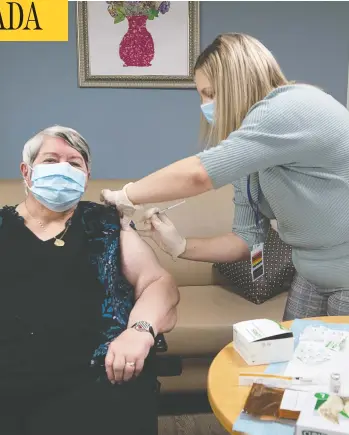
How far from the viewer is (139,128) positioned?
298 centimetres

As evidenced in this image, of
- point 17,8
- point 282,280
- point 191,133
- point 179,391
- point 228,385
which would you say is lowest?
point 179,391

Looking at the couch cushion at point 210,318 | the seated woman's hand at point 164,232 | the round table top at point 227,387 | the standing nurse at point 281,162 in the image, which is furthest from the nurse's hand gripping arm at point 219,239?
the round table top at point 227,387

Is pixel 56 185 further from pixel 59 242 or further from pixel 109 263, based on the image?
pixel 109 263

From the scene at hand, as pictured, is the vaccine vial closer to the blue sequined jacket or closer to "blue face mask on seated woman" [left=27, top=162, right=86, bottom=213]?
the blue sequined jacket

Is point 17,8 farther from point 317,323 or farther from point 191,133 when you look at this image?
point 317,323

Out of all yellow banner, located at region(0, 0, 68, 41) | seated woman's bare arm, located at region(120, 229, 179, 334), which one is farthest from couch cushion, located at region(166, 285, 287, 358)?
yellow banner, located at region(0, 0, 68, 41)

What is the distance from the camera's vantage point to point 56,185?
169cm

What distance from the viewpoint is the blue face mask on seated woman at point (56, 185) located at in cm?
169

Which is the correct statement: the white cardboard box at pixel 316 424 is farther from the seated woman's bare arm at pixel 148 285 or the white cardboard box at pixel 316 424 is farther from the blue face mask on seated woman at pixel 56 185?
the blue face mask on seated woman at pixel 56 185

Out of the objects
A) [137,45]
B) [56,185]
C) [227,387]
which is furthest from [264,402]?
[137,45]

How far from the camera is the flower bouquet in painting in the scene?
9.27 feet

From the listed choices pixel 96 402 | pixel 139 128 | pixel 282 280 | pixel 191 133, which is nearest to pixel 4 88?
pixel 139 128

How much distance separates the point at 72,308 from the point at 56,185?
39 cm

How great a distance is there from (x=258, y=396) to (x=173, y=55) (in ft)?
7.25
